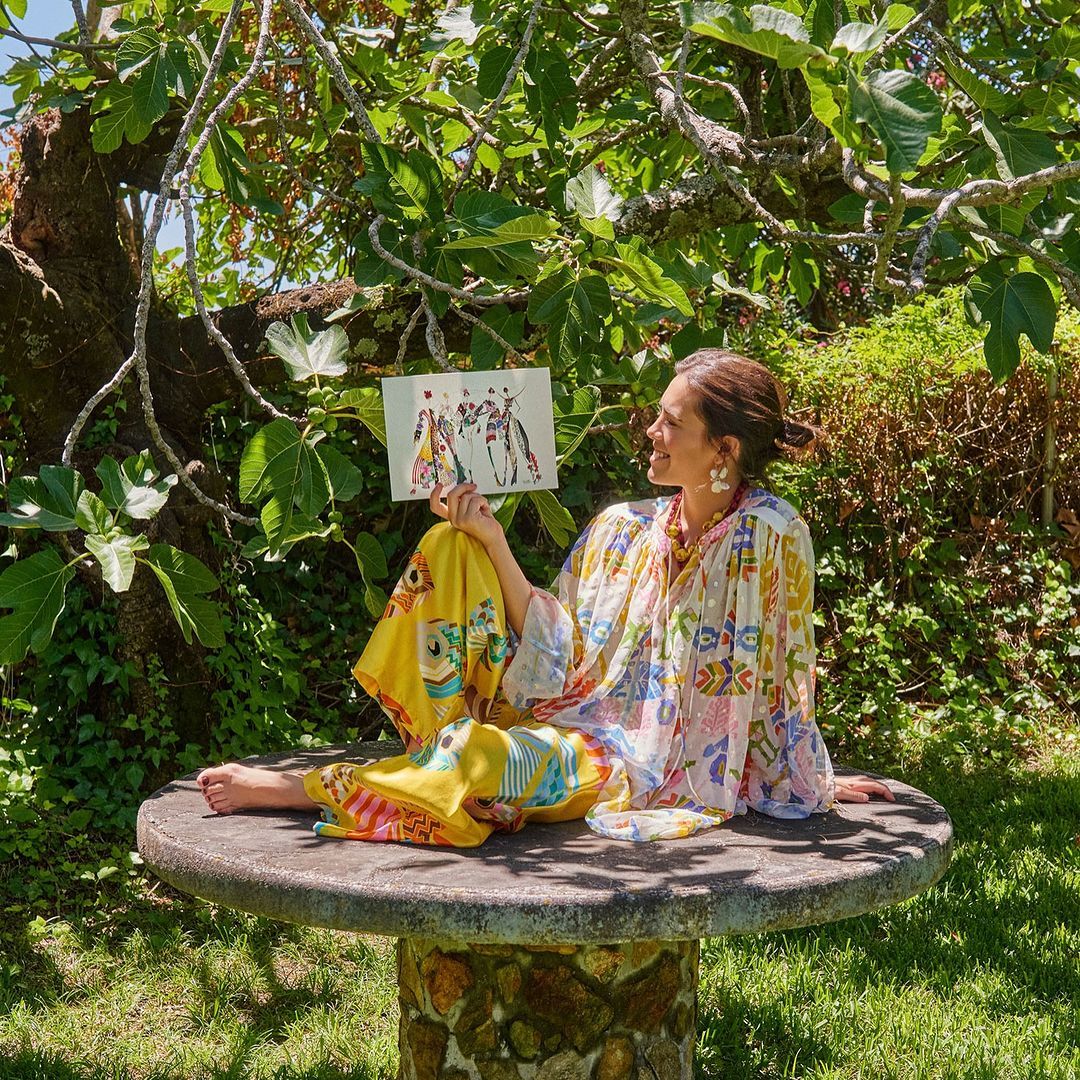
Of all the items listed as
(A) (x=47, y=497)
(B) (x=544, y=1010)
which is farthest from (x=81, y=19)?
(B) (x=544, y=1010)

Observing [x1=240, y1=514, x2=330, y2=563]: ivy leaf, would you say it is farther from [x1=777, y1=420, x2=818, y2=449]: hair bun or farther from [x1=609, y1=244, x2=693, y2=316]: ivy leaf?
[x1=777, y1=420, x2=818, y2=449]: hair bun

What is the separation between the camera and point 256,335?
13.1 ft

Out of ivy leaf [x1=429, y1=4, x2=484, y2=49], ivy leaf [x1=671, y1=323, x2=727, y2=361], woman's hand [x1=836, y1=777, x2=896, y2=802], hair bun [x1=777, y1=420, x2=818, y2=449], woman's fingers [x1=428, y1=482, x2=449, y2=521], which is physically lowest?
woman's hand [x1=836, y1=777, x2=896, y2=802]

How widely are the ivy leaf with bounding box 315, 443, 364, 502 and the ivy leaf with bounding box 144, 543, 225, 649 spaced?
1.00 feet

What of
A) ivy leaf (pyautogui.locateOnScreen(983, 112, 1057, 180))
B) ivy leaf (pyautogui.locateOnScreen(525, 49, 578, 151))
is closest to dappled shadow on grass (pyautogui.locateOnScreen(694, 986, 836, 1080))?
ivy leaf (pyautogui.locateOnScreen(983, 112, 1057, 180))

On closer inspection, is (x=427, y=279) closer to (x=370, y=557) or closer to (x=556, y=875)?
(x=370, y=557)

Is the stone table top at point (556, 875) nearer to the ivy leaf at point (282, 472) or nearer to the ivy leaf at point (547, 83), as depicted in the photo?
the ivy leaf at point (282, 472)

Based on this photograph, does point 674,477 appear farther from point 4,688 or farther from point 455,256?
point 4,688

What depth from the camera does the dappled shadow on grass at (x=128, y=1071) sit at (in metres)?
2.81

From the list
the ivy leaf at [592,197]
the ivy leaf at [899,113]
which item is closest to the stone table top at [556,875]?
the ivy leaf at [899,113]

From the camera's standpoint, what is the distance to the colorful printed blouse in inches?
98.4

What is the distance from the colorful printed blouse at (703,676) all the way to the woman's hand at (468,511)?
0.68 feet

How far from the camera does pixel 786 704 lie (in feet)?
8.39

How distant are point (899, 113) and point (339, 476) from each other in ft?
4.17
